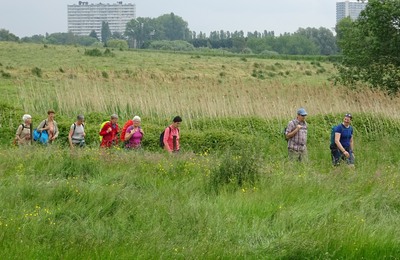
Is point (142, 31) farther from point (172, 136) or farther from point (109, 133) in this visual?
point (172, 136)

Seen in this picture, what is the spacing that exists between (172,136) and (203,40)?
128035 mm

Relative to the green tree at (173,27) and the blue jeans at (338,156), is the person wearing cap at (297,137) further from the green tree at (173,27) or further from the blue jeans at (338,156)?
the green tree at (173,27)

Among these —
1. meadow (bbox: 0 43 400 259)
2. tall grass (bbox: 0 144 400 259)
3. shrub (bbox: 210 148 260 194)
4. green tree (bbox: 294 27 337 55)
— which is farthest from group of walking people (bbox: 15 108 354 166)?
green tree (bbox: 294 27 337 55)

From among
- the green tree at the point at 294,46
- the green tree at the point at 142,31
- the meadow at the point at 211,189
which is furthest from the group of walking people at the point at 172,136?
the green tree at the point at 142,31

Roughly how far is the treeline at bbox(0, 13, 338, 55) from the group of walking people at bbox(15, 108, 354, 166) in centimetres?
6861

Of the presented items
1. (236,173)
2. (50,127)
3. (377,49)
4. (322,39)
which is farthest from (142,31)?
(236,173)

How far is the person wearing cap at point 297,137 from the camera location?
14992mm

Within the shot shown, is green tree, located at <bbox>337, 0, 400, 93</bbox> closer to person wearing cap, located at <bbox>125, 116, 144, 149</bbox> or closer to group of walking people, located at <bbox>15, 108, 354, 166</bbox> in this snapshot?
group of walking people, located at <bbox>15, 108, 354, 166</bbox>

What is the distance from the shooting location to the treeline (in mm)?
116688

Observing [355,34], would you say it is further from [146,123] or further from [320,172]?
[320,172]

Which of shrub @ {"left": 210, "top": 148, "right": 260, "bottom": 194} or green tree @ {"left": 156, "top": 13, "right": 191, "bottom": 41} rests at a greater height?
green tree @ {"left": 156, "top": 13, "right": 191, "bottom": 41}

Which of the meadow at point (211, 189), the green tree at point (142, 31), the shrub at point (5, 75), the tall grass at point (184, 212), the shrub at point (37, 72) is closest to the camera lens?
the tall grass at point (184, 212)

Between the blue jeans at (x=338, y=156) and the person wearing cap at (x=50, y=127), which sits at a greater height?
the person wearing cap at (x=50, y=127)

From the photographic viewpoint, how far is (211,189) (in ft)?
39.0
